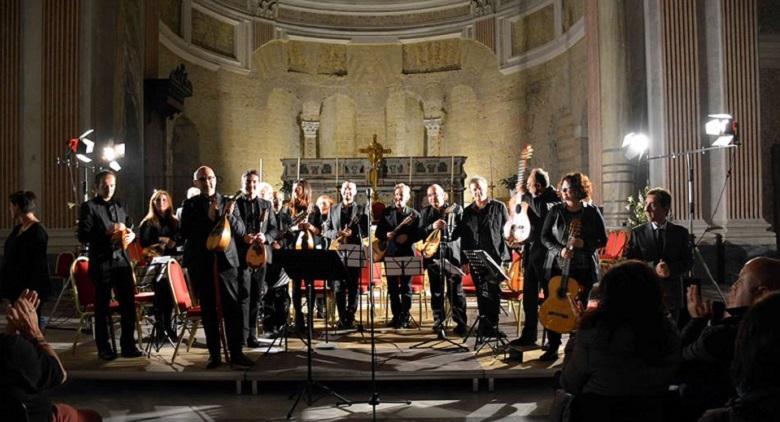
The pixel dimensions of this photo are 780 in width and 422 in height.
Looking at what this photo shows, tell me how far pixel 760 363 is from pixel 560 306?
338cm

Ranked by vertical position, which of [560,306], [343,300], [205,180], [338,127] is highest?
[338,127]

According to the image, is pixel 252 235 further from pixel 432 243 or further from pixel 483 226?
pixel 483 226

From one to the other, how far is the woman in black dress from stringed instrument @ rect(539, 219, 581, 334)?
459cm

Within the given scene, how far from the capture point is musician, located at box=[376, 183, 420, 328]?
802cm

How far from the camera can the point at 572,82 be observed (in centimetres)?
1695

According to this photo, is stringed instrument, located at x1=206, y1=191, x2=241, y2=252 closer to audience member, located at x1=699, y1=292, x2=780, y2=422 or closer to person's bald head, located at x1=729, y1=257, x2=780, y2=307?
person's bald head, located at x1=729, y1=257, x2=780, y2=307

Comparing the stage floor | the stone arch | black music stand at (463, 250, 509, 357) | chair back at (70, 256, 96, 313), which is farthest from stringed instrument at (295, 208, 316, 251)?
the stone arch

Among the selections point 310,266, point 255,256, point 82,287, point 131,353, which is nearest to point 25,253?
point 82,287

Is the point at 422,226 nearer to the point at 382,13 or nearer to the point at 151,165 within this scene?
the point at 151,165

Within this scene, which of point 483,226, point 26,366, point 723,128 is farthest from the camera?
point 723,128

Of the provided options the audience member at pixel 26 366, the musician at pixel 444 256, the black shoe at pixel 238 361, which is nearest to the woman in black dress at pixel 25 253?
the black shoe at pixel 238 361

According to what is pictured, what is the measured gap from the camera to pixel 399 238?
26.2 ft

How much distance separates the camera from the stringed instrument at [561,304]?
5.64m

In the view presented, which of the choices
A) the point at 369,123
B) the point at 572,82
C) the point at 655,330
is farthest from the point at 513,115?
the point at 655,330
